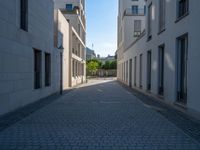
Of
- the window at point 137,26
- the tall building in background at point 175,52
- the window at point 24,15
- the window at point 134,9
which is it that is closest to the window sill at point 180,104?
the tall building in background at point 175,52

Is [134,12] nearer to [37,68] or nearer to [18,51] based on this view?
[37,68]

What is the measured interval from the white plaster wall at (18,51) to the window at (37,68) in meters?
0.34

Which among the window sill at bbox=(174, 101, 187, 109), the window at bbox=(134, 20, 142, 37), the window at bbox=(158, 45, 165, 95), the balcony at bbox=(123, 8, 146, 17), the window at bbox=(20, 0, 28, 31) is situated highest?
the balcony at bbox=(123, 8, 146, 17)

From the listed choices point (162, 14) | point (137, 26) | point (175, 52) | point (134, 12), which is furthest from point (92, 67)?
point (175, 52)

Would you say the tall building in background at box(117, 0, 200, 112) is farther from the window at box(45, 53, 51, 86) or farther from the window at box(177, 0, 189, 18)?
the window at box(45, 53, 51, 86)

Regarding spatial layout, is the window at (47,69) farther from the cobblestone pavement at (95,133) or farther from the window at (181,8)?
the window at (181,8)

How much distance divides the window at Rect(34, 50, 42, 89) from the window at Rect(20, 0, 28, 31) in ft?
8.47

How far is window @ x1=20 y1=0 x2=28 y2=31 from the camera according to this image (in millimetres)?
12602

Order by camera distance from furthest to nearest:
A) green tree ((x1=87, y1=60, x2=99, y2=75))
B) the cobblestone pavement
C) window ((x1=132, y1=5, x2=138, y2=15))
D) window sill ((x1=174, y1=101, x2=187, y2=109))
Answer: green tree ((x1=87, y1=60, x2=99, y2=75)) < window ((x1=132, y1=5, x2=138, y2=15)) < window sill ((x1=174, y1=101, x2=187, y2=109)) < the cobblestone pavement

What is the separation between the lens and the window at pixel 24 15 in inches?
496

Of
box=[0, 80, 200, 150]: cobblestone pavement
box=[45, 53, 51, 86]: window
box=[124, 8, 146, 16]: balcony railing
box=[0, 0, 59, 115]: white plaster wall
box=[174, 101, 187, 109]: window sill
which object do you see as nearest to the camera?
box=[0, 80, 200, 150]: cobblestone pavement

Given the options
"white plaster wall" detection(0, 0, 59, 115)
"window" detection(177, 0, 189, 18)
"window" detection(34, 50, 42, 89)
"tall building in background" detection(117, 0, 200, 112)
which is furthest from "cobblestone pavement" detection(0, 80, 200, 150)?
"window" detection(34, 50, 42, 89)

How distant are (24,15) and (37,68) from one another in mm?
3617

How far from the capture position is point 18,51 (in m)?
11.6
